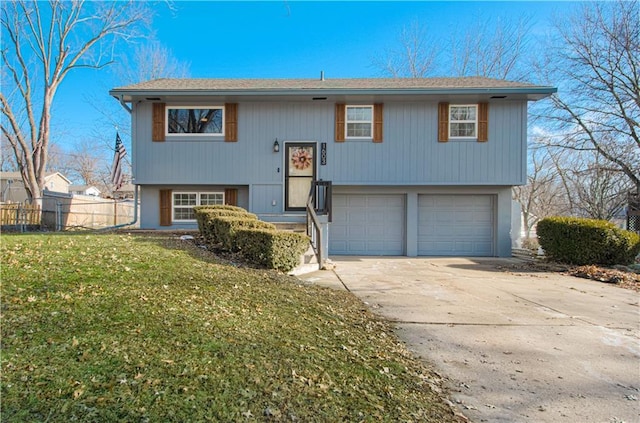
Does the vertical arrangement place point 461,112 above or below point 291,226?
above

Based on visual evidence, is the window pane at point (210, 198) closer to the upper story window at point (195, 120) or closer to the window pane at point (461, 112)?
the upper story window at point (195, 120)

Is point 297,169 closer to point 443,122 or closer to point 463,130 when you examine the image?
point 443,122

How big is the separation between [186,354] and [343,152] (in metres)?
8.62

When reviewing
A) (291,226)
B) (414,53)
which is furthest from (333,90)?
(414,53)

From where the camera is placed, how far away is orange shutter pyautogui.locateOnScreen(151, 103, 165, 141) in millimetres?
10133

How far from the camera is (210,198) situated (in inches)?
419

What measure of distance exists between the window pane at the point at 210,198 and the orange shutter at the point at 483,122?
7935 mm

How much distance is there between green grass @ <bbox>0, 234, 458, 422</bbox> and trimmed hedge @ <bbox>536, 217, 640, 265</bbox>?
7028mm

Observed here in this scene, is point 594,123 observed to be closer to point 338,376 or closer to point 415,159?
point 415,159

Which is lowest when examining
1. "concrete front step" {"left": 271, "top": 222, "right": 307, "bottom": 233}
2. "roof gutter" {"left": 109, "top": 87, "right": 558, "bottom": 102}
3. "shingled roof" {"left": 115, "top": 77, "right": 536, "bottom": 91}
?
"concrete front step" {"left": 271, "top": 222, "right": 307, "bottom": 233}

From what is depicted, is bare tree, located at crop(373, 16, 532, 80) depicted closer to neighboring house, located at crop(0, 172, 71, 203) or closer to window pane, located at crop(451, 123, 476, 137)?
window pane, located at crop(451, 123, 476, 137)

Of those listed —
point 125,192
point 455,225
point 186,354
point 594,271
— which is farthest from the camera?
point 125,192

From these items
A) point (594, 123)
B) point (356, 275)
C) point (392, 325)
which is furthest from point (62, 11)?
point (594, 123)

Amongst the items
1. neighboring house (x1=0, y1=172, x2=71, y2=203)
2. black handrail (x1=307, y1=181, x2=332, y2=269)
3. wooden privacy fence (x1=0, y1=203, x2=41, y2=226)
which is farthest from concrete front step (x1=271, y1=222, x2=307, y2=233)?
neighboring house (x1=0, y1=172, x2=71, y2=203)
